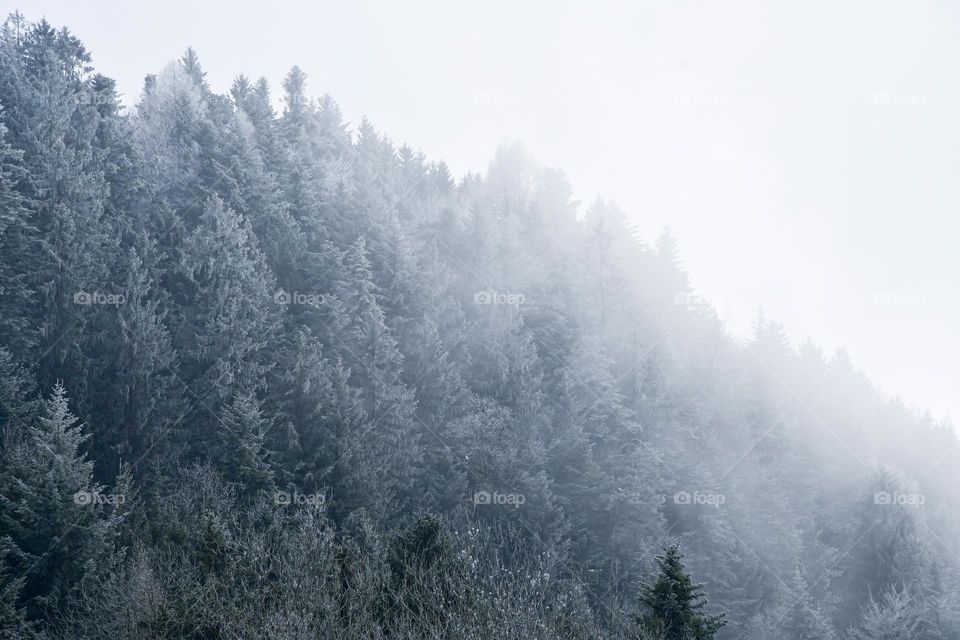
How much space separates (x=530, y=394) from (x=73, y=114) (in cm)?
2854

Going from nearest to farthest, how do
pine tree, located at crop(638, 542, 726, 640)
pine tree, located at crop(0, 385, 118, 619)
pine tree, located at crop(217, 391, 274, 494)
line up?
pine tree, located at crop(0, 385, 118, 619) → pine tree, located at crop(638, 542, 726, 640) → pine tree, located at crop(217, 391, 274, 494)

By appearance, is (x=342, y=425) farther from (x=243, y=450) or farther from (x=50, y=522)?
(x=50, y=522)

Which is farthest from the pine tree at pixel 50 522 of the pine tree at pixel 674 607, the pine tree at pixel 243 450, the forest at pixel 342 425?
the pine tree at pixel 674 607

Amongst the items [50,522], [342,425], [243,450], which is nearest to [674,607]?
[342,425]

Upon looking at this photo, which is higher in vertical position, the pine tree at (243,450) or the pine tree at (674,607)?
the pine tree at (243,450)

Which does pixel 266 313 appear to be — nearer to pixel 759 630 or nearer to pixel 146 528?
pixel 146 528

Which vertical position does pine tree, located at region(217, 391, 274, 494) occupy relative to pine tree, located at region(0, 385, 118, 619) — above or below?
above

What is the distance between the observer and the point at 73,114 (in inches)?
1112

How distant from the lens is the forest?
16.0 metres

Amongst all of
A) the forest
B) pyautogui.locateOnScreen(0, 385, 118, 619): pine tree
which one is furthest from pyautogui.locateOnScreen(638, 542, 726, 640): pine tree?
pyautogui.locateOnScreen(0, 385, 118, 619): pine tree

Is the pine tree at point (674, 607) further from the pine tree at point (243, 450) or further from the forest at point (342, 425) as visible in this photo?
the pine tree at point (243, 450)

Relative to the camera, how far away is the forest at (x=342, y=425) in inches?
628

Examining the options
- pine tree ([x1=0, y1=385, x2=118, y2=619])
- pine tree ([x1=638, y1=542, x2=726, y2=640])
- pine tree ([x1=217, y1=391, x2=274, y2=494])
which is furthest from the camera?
pine tree ([x1=217, y1=391, x2=274, y2=494])

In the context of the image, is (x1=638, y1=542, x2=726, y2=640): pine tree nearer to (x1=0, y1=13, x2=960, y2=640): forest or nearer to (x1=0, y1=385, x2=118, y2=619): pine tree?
(x1=0, y1=13, x2=960, y2=640): forest
